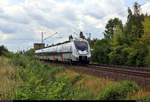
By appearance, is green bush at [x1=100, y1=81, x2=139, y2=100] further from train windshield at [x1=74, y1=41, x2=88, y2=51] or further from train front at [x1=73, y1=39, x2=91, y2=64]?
train windshield at [x1=74, y1=41, x2=88, y2=51]

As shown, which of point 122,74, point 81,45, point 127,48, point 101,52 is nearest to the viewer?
point 122,74

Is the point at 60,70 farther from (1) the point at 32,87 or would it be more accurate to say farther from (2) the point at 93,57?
(2) the point at 93,57

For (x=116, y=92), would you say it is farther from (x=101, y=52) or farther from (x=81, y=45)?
(x=101, y=52)

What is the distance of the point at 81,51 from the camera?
20734 mm

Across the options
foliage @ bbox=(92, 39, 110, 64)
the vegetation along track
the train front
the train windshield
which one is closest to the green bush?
the vegetation along track

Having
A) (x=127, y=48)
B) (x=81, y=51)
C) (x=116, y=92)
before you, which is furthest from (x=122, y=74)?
(x=127, y=48)

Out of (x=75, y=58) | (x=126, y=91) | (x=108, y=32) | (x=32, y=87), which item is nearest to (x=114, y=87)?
(x=126, y=91)

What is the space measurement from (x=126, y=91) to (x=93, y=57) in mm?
29243

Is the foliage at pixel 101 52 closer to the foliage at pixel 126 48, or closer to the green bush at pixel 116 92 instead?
the foliage at pixel 126 48

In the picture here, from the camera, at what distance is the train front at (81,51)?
20391mm

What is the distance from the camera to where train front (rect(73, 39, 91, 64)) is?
2039 cm

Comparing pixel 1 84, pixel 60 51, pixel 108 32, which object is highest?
pixel 108 32

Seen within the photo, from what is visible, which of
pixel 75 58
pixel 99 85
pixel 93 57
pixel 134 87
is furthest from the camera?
pixel 93 57

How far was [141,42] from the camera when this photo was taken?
23.3 meters
